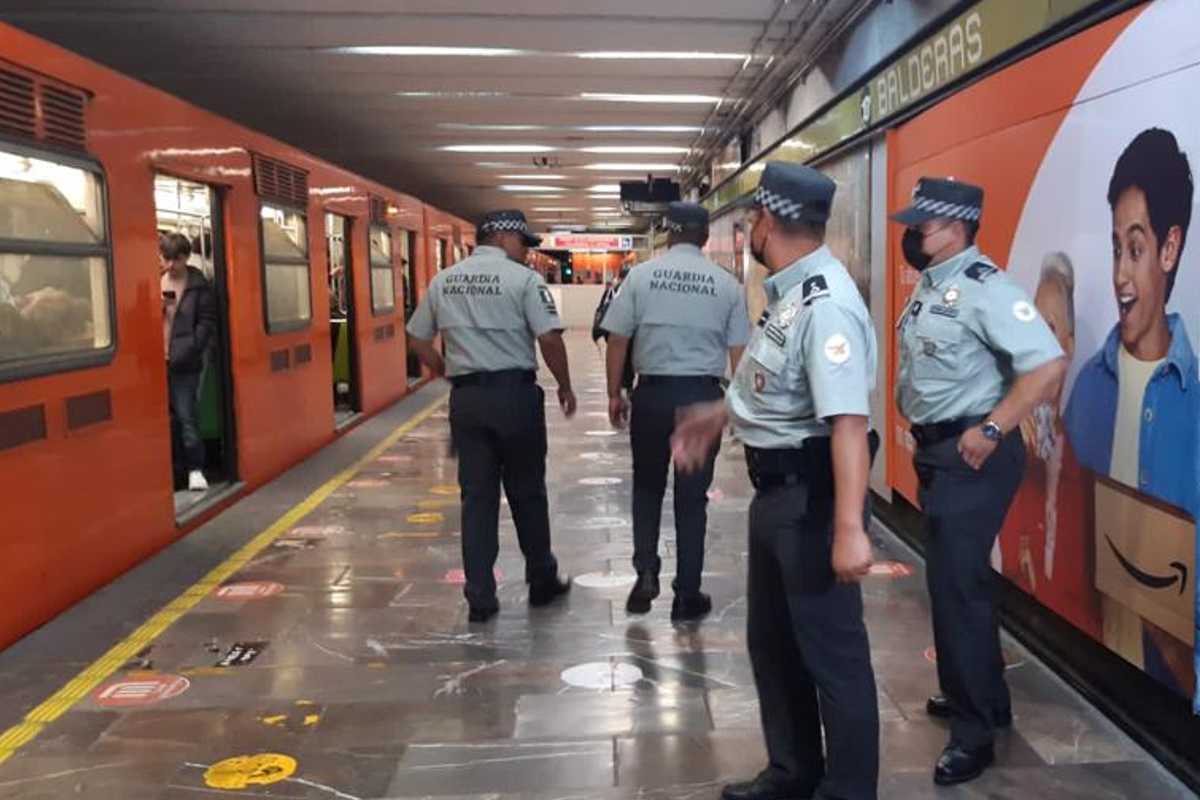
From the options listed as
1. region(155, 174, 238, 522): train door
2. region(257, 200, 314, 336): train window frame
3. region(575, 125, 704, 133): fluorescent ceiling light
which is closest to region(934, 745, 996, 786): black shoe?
region(155, 174, 238, 522): train door

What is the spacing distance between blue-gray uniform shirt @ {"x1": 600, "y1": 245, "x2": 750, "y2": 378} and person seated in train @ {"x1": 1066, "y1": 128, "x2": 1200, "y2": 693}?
4.54ft

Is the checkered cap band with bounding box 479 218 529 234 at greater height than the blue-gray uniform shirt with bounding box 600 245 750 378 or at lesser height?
greater

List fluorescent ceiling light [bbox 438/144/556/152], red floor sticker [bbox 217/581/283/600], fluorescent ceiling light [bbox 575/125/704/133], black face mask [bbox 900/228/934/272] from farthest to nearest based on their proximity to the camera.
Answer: fluorescent ceiling light [bbox 438/144/556/152] → fluorescent ceiling light [bbox 575/125/704/133] → red floor sticker [bbox 217/581/283/600] → black face mask [bbox 900/228/934/272]

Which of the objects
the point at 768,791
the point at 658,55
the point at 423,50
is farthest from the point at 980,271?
the point at 423,50

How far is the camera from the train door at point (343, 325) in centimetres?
1002

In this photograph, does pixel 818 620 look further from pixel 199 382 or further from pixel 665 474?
pixel 199 382

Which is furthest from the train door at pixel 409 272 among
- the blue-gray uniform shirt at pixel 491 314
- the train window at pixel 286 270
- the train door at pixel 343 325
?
the blue-gray uniform shirt at pixel 491 314

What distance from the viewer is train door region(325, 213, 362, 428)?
10.0 m

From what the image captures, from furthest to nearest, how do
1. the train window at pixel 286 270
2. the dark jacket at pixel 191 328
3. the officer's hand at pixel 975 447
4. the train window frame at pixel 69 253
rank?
1. the train window at pixel 286 270
2. the dark jacket at pixel 191 328
3. the train window frame at pixel 69 253
4. the officer's hand at pixel 975 447

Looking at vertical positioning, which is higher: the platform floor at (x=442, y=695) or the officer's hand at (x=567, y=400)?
the officer's hand at (x=567, y=400)

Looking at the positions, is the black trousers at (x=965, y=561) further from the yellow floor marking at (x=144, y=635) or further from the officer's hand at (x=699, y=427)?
the yellow floor marking at (x=144, y=635)

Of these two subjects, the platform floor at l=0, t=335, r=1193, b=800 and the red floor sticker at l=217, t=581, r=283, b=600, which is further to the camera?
the red floor sticker at l=217, t=581, r=283, b=600

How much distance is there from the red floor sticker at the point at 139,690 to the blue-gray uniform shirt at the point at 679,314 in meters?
2.08

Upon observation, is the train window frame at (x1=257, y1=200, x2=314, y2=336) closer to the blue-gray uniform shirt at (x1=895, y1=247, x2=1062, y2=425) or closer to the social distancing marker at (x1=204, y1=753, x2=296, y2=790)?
the social distancing marker at (x1=204, y1=753, x2=296, y2=790)
